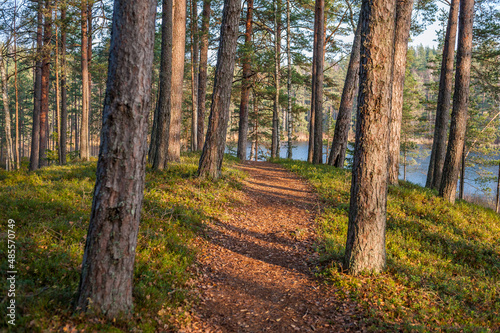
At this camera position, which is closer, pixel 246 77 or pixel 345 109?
pixel 345 109

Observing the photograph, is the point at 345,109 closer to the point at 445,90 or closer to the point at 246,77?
the point at 445,90

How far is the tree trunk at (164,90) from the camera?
388 inches

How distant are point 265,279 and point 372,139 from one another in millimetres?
3115

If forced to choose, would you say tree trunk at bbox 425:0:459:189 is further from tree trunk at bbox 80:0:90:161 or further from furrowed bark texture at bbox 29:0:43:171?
furrowed bark texture at bbox 29:0:43:171

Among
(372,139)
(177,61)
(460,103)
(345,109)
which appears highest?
(177,61)

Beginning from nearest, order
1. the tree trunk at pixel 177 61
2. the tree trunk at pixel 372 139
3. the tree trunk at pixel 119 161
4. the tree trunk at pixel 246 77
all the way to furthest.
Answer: the tree trunk at pixel 119 161
the tree trunk at pixel 372 139
the tree trunk at pixel 177 61
the tree trunk at pixel 246 77

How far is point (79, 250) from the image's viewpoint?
4.65 m

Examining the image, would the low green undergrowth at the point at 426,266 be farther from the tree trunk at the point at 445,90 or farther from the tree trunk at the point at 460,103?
the tree trunk at the point at 445,90

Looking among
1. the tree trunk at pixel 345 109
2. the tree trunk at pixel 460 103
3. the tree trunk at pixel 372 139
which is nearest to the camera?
the tree trunk at pixel 372 139

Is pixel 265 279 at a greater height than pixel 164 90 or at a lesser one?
lesser

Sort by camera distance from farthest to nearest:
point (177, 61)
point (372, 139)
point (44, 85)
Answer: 1. point (44, 85)
2. point (177, 61)
3. point (372, 139)

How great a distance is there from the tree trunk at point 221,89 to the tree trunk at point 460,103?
760cm

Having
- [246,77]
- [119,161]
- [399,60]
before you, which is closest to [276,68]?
[246,77]

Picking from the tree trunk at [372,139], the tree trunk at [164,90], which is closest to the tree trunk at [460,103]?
the tree trunk at [372,139]
